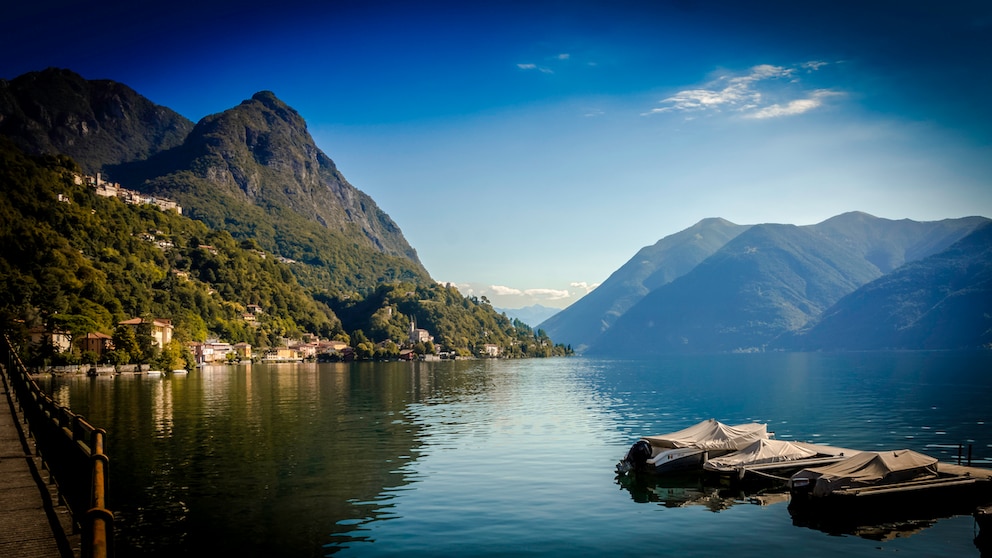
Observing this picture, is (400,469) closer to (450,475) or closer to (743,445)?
(450,475)

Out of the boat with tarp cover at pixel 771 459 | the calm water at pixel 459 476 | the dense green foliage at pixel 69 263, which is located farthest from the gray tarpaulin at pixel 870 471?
the dense green foliage at pixel 69 263

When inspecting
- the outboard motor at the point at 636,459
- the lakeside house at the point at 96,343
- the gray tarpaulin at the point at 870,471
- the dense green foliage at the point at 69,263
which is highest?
the dense green foliage at the point at 69,263

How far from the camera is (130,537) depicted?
73.6 feet

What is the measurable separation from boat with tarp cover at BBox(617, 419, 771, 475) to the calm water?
78.8 inches

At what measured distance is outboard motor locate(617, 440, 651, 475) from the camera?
3516 centimetres

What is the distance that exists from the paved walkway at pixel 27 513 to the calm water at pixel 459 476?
3.88 metres

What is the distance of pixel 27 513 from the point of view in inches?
598

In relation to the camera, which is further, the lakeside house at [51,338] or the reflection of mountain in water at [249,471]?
the lakeside house at [51,338]

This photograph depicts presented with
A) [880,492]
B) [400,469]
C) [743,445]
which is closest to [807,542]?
[880,492]

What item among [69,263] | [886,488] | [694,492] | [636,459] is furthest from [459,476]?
[69,263]

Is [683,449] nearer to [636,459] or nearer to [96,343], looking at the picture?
[636,459]

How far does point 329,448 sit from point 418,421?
52.5 feet

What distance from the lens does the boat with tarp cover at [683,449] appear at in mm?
34719

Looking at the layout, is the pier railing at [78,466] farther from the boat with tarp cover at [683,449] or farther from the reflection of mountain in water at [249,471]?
the boat with tarp cover at [683,449]
